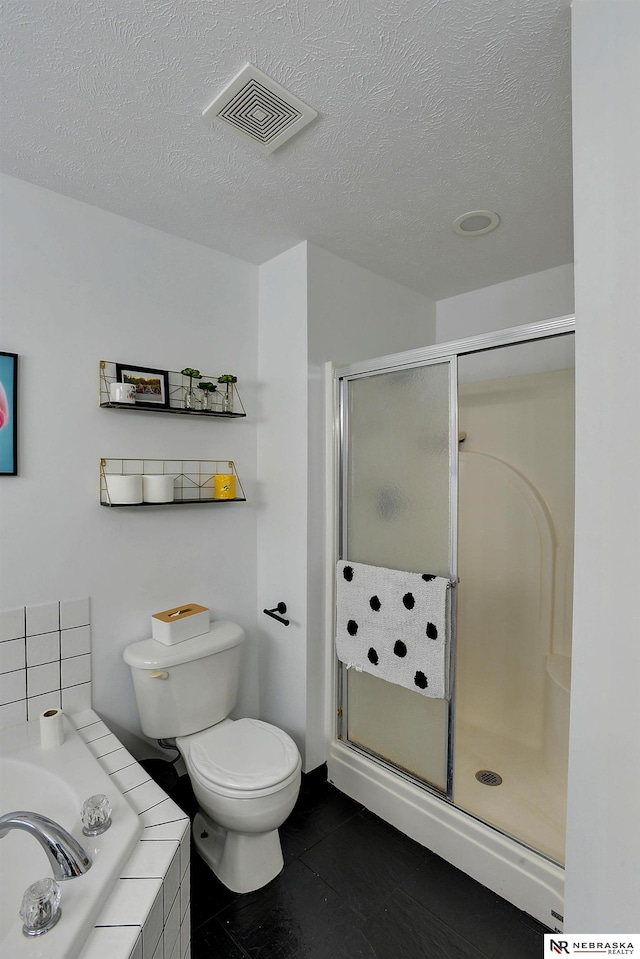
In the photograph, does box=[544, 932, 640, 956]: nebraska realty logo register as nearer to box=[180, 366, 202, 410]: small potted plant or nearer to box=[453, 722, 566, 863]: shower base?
box=[453, 722, 566, 863]: shower base

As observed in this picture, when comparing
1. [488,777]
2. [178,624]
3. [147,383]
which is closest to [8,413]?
[147,383]

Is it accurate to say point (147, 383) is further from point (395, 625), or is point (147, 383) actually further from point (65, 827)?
point (65, 827)

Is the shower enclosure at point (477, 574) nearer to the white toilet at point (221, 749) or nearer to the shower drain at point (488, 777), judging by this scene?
the shower drain at point (488, 777)

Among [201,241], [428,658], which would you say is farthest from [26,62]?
[428,658]

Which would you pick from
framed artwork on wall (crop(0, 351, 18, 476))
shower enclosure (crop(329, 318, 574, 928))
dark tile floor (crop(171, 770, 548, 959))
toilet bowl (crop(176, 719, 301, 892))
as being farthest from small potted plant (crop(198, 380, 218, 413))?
dark tile floor (crop(171, 770, 548, 959))

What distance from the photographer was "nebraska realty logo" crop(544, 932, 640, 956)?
890mm

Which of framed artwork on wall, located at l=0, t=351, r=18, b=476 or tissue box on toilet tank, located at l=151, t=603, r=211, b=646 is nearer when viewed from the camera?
framed artwork on wall, located at l=0, t=351, r=18, b=476

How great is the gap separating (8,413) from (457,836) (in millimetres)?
2151

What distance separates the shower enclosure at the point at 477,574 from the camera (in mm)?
1723

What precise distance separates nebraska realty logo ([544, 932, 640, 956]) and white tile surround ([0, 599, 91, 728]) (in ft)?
5.38

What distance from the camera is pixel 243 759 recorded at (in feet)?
5.51

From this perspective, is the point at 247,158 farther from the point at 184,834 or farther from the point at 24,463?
the point at 184,834

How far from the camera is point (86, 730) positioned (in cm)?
171

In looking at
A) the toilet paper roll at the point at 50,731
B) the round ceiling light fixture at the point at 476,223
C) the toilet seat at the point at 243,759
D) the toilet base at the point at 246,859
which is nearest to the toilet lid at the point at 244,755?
the toilet seat at the point at 243,759
